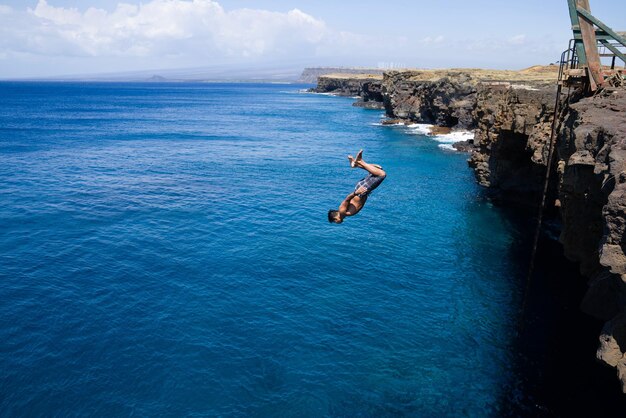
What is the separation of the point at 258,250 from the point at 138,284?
30.7ft

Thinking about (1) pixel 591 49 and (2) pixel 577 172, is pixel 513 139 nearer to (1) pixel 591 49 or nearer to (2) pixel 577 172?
(1) pixel 591 49

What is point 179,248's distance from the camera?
3656 centimetres

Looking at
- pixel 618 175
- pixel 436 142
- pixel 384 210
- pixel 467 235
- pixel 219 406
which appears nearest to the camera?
pixel 618 175

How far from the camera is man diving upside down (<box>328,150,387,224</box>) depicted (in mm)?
13945

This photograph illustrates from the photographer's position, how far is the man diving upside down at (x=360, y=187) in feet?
45.8

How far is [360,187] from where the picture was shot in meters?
15.5

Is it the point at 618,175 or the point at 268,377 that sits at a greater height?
the point at 618,175

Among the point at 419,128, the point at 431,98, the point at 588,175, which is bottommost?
the point at 419,128

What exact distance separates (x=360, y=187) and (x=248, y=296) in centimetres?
1641

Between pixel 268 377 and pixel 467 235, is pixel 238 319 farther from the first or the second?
pixel 467 235

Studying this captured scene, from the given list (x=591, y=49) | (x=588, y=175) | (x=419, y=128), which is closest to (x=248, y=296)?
(x=588, y=175)

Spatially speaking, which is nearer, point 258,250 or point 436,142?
point 258,250

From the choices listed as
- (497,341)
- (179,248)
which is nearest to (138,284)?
(179,248)

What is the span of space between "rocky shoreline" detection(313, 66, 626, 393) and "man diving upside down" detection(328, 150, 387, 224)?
7.07 meters
